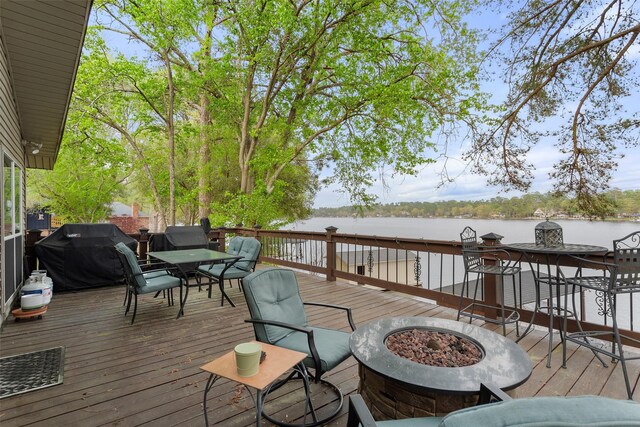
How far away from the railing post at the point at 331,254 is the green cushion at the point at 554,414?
209 inches

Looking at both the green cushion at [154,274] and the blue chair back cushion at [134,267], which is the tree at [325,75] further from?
the blue chair back cushion at [134,267]

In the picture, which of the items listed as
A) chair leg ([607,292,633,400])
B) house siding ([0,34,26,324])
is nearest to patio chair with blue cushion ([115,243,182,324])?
house siding ([0,34,26,324])

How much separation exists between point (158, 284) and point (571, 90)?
6470mm

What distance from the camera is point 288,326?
79.3 inches

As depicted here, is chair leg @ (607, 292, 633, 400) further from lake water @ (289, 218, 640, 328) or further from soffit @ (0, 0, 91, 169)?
soffit @ (0, 0, 91, 169)

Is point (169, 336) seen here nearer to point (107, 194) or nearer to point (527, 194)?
point (527, 194)

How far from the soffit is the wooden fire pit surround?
4.51 metres

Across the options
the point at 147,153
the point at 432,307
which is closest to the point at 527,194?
the point at 432,307

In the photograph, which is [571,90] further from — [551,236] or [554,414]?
[554,414]

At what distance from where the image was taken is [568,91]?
15.1 feet

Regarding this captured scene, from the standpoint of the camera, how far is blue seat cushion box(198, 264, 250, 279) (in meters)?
4.74

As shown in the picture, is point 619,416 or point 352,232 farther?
point 352,232

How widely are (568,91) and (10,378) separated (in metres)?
7.33

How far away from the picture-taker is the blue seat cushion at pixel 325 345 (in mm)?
2010
